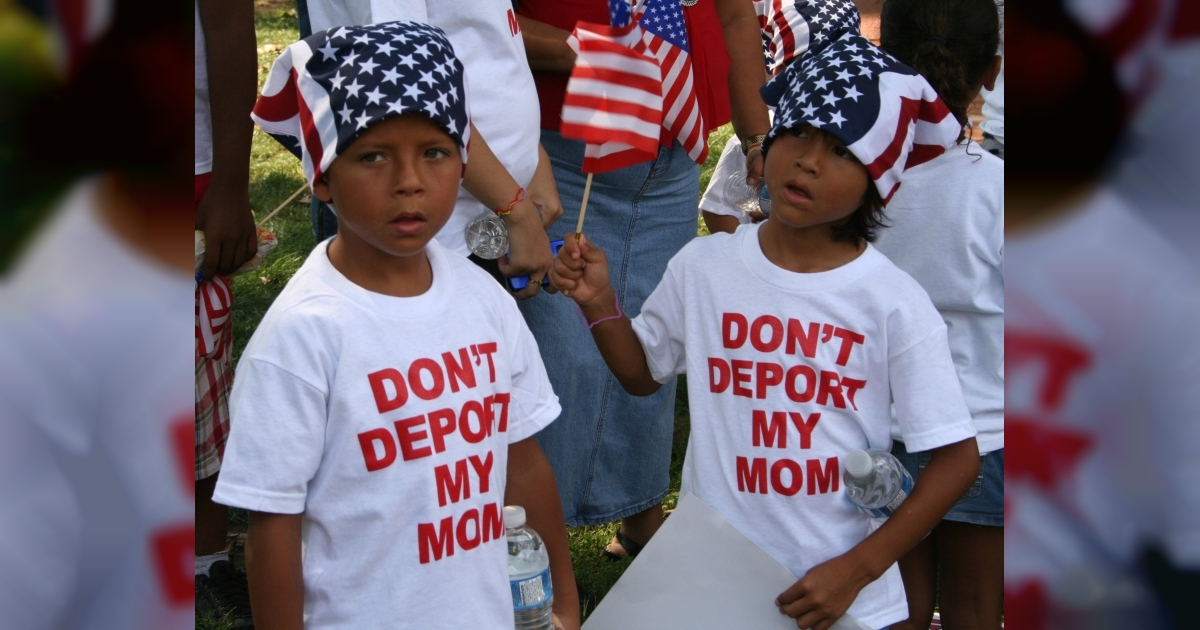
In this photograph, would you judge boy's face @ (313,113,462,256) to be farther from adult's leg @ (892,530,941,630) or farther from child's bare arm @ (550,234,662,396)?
adult's leg @ (892,530,941,630)

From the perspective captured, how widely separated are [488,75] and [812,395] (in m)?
1.03

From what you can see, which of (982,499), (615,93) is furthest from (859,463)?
(982,499)

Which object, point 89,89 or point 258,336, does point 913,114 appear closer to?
point 258,336

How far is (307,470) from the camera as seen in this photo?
1942mm

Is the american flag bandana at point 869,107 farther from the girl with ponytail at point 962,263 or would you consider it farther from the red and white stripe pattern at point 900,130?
the girl with ponytail at point 962,263

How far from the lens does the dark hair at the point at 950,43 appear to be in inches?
128

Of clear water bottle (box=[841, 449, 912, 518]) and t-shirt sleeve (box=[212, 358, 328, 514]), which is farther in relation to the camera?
clear water bottle (box=[841, 449, 912, 518])

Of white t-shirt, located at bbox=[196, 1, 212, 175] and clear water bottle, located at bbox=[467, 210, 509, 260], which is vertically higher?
white t-shirt, located at bbox=[196, 1, 212, 175]

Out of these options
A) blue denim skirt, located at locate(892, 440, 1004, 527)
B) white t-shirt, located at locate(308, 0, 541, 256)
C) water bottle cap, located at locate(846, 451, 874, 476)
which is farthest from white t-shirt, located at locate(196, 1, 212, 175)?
blue denim skirt, located at locate(892, 440, 1004, 527)

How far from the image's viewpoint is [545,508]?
7.78 feet

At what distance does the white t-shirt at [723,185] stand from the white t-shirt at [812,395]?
2102 mm

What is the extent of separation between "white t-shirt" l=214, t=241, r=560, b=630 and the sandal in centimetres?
195

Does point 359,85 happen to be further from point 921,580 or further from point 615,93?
point 921,580

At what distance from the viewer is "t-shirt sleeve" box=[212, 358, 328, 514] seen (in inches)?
75.3
